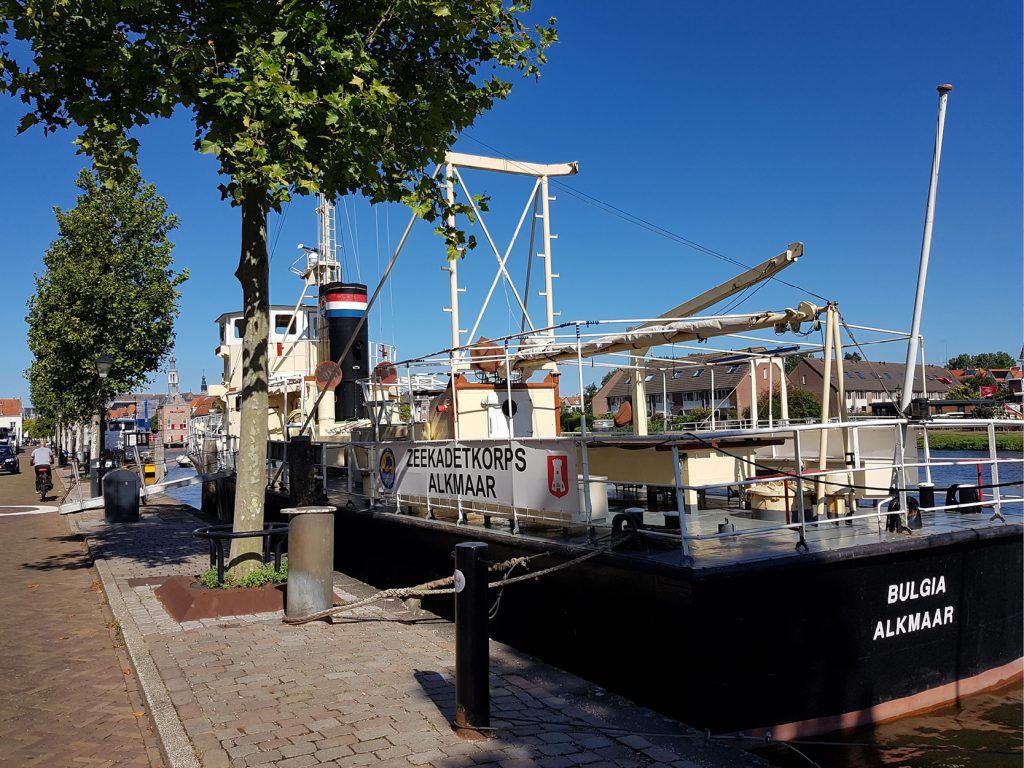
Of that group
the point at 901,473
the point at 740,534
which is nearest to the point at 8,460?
the point at 740,534

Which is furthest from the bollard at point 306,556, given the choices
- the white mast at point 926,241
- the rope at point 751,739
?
the white mast at point 926,241

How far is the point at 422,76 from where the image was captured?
9141 millimetres

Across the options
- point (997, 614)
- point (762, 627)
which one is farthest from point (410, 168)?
point (997, 614)

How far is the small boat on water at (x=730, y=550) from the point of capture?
5.67 metres

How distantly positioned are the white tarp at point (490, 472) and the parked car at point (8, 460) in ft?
142

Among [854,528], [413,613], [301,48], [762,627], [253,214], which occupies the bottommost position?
[413,613]

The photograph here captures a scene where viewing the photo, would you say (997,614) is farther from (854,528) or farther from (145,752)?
(145,752)

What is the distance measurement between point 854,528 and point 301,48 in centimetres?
725

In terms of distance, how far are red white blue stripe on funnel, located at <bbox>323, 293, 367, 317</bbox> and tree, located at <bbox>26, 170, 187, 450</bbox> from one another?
12318mm

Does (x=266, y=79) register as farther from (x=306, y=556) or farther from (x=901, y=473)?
(x=901, y=473)

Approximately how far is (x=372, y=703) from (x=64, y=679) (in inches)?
115

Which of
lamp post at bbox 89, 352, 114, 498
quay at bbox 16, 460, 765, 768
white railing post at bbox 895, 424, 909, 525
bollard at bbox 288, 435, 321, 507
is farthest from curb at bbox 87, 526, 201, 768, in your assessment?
lamp post at bbox 89, 352, 114, 498

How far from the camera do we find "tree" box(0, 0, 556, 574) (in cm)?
770

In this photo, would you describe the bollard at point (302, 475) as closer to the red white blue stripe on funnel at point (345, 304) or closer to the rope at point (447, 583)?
the rope at point (447, 583)
